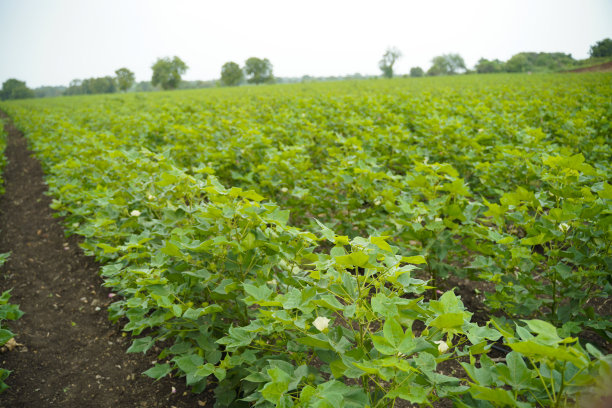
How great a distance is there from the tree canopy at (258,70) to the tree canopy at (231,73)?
3.52 m

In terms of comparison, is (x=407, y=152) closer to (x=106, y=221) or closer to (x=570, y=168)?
(x=570, y=168)

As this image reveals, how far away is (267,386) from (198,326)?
0.85 m

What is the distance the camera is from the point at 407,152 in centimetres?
392

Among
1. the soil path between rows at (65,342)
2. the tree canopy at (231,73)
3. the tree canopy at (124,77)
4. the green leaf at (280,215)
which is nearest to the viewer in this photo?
the green leaf at (280,215)

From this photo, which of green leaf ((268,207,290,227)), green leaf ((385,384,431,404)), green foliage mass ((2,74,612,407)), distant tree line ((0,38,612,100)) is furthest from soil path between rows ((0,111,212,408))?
distant tree line ((0,38,612,100))

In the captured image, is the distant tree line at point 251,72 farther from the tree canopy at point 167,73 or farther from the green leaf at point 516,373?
the green leaf at point 516,373

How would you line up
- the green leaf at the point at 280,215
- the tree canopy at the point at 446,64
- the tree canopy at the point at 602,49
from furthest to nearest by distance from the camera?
1. the tree canopy at the point at 446,64
2. the tree canopy at the point at 602,49
3. the green leaf at the point at 280,215

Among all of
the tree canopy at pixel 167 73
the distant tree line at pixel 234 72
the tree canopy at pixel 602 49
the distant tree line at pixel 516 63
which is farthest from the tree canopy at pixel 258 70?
the tree canopy at pixel 602 49

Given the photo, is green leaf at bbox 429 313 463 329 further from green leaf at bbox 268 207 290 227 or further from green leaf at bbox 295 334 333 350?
green leaf at bbox 268 207 290 227

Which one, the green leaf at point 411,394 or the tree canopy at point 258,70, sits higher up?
the tree canopy at point 258,70

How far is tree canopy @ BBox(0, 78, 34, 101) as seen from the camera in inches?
2388

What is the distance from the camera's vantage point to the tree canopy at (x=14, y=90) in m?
60.7

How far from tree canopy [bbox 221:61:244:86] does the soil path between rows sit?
65.9 metres

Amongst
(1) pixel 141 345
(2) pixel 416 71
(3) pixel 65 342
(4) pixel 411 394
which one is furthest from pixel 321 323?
(2) pixel 416 71
